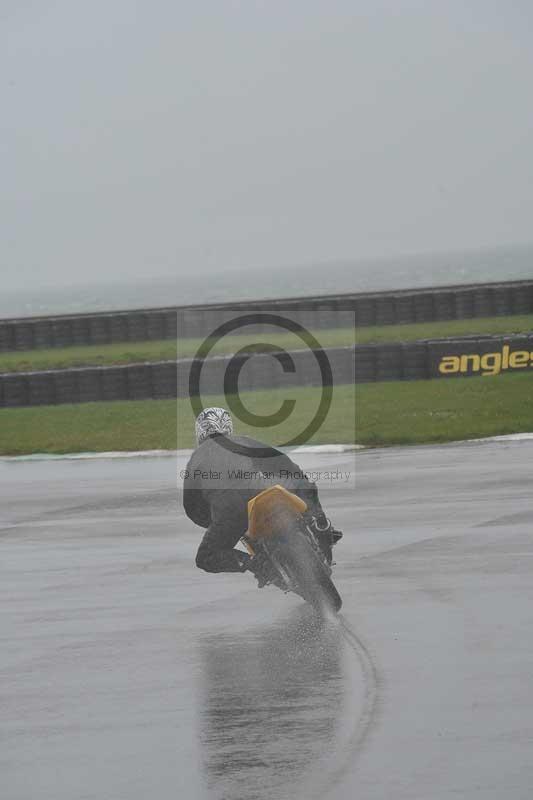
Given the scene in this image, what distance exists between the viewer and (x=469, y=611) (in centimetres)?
833

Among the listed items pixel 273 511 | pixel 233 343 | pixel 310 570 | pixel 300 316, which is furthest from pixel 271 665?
pixel 300 316

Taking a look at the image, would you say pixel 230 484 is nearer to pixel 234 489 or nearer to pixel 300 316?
pixel 234 489

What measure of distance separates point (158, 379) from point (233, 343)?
840 cm

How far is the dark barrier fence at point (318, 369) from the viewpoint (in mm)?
22234

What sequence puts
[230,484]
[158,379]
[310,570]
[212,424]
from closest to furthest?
[310,570] → [230,484] → [212,424] → [158,379]

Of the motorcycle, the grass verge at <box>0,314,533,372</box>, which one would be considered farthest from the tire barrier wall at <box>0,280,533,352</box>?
the motorcycle

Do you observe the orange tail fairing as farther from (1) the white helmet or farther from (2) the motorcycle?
(1) the white helmet

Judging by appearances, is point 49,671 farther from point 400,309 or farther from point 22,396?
point 400,309

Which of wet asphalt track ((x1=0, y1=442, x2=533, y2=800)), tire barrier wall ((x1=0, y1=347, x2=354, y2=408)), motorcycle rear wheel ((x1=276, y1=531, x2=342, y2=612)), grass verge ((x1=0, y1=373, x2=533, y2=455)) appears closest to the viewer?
wet asphalt track ((x1=0, y1=442, x2=533, y2=800))

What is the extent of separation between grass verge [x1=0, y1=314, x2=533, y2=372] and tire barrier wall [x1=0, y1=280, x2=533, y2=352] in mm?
267

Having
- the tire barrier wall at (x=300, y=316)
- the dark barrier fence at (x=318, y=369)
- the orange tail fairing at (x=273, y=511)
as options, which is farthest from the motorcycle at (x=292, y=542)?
the tire barrier wall at (x=300, y=316)

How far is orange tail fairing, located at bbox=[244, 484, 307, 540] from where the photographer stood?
27.2 feet

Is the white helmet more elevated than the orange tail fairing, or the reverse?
the white helmet

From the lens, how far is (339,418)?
65.5ft
